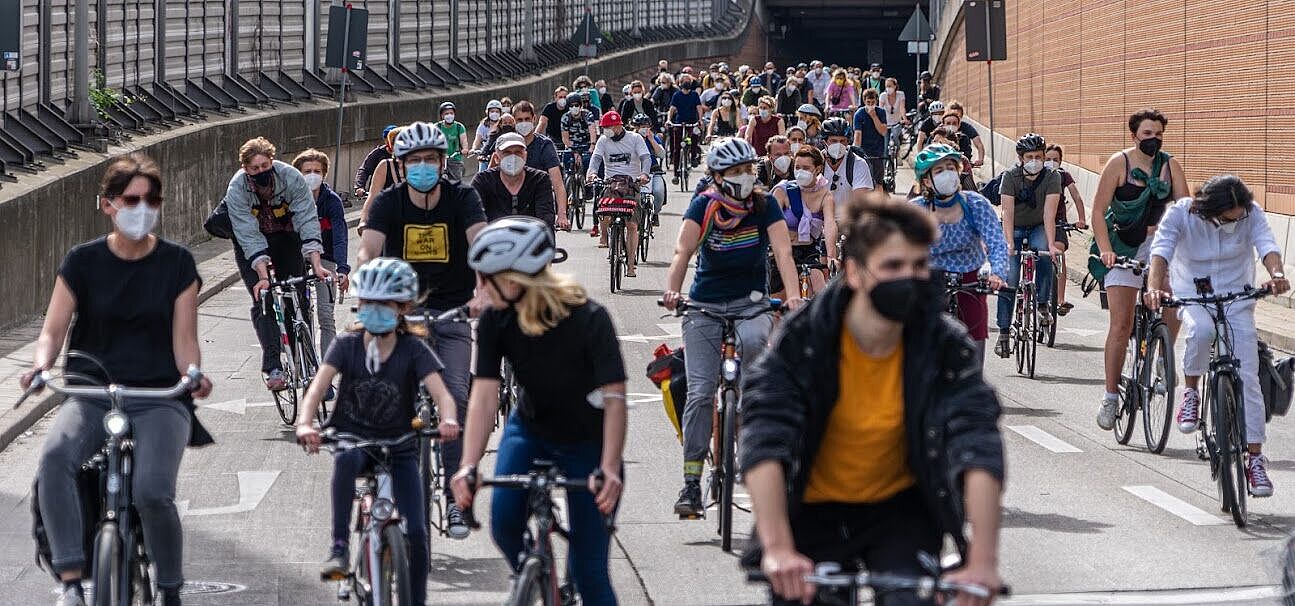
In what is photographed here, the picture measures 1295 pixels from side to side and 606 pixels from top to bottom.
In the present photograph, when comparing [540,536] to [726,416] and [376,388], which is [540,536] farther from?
[726,416]

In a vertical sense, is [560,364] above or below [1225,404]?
above

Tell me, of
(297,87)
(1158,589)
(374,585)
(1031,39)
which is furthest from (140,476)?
(1031,39)

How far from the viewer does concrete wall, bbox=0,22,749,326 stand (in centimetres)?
1812

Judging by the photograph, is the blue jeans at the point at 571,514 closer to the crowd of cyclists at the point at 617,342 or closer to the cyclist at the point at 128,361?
the crowd of cyclists at the point at 617,342

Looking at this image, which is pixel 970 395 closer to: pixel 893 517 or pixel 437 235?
pixel 893 517

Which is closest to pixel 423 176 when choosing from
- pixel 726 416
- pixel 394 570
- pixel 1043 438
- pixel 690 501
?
pixel 726 416

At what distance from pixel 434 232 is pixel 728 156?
1.41 metres

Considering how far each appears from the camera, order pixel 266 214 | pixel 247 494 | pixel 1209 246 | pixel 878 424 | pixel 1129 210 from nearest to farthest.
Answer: pixel 878 424
pixel 1209 246
pixel 247 494
pixel 1129 210
pixel 266 214

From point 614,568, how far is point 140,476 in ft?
8.53

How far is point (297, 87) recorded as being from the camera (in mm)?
35000

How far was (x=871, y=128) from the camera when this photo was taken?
3234cm

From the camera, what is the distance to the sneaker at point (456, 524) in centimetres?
819

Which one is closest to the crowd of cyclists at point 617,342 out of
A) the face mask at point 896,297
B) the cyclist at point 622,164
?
the face mask at point 896,297

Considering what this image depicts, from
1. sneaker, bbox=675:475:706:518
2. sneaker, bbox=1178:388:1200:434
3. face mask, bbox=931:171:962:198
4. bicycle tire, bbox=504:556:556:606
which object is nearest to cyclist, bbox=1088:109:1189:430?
face mask, bbox=931:171:962:198
